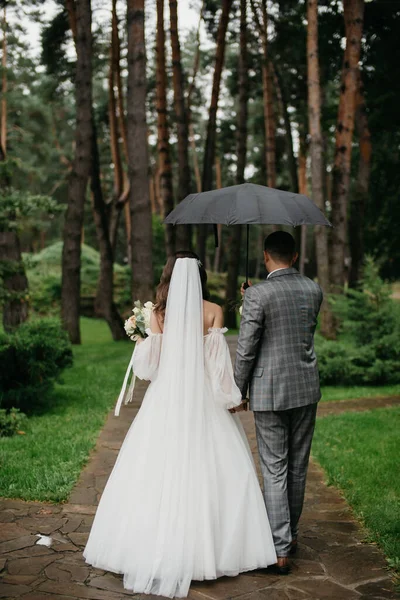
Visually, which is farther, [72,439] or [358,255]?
[358,255]

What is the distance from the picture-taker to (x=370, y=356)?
1257 centimetres

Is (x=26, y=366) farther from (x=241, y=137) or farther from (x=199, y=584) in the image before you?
(x=241, y=137)

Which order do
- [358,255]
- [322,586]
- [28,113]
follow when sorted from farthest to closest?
1. [28,113]
2. [358,255]
3. [322,586]

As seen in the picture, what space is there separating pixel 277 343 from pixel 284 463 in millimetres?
819

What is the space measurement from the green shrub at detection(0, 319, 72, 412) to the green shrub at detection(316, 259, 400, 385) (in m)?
5.13

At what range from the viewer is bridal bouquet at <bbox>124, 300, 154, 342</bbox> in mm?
4945

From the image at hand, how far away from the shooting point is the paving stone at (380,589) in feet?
14.1

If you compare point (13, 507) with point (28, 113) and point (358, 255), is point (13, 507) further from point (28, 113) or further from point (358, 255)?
point (28, 113)

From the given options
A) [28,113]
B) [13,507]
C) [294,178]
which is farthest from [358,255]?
[28,113]

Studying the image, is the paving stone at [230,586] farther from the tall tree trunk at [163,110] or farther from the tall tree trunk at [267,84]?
the tall tree trunk at [267,84]

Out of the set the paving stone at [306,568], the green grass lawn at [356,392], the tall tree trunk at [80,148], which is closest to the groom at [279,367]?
the paving stone at [306,568]

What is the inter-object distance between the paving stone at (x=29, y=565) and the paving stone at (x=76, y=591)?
0.76 feet

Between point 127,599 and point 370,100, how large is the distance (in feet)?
66.0

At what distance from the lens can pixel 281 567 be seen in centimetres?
464
